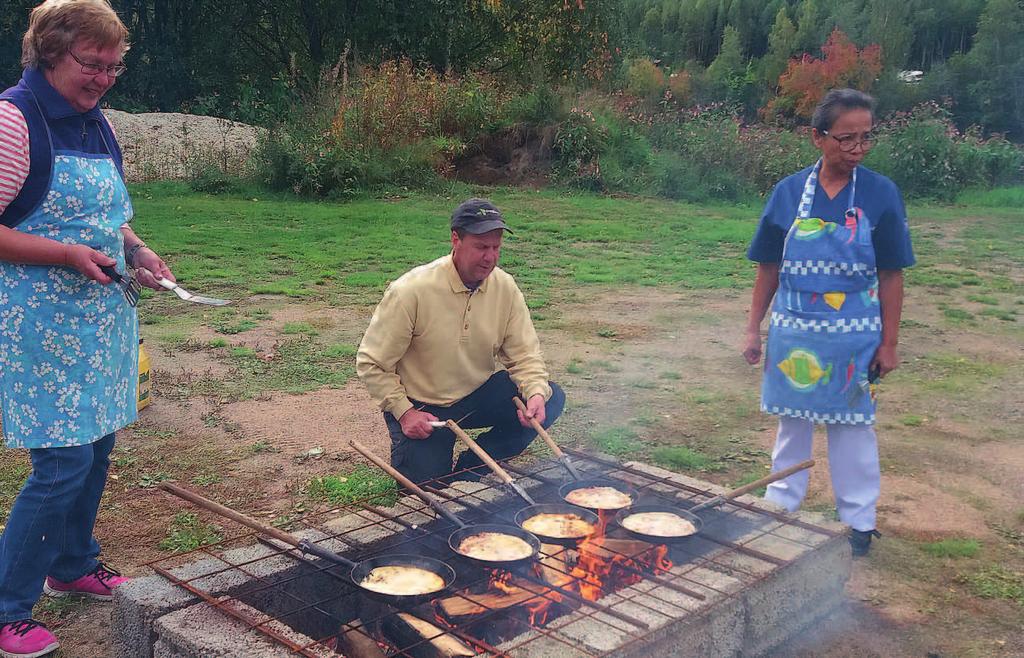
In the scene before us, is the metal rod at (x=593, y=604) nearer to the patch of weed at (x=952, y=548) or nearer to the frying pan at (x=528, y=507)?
the frying pan at (x=528, y=507)

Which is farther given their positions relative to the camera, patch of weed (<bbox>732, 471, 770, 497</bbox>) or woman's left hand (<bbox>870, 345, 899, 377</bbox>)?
patch of weed (<bbox>732, 471, 770, 497</bbox>)

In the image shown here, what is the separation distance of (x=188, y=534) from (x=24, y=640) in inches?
42.3

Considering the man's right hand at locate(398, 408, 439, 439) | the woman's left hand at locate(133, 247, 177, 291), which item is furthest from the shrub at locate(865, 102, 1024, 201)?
the woman's left hand at locate(133, 247, 177, 291)

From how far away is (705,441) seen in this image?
541 cm

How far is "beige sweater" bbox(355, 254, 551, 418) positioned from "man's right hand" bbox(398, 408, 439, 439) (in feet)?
0.16

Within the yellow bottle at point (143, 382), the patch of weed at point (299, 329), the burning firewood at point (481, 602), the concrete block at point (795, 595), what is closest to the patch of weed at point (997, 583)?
the concrete block at point (795, 595)

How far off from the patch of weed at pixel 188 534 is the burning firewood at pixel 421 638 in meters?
1.50

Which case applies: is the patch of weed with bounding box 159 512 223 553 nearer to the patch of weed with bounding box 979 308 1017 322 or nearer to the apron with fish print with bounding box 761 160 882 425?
the apron with fish print with bounding box 761 160 882 425

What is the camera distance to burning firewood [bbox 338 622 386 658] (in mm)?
2740

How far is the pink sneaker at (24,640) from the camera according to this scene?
306cm

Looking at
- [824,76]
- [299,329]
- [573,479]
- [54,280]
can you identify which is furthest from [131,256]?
[824,76]

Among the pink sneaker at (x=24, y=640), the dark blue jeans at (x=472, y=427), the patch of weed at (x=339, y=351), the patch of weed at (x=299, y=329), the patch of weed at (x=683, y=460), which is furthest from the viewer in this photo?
the patch of weed at (x=299, y=329)

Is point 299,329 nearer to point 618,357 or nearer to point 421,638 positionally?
point 618,357

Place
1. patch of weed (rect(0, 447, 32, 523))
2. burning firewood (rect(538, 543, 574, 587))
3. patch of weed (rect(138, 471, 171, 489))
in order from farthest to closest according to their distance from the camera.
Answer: patch of weed (rect(138, 471, 171, 489)) → patch of weed (rect(0, 447, 32, 523)) → burning firewood (rect(538, 543, 574, 587))
